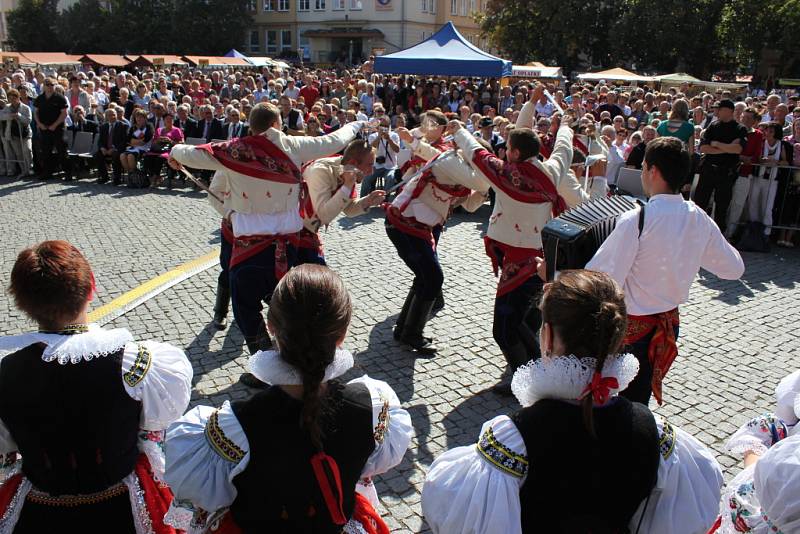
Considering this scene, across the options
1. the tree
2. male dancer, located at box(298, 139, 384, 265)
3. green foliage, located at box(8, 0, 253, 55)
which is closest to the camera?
male dancer, located at box(298, 139, 384, 265)

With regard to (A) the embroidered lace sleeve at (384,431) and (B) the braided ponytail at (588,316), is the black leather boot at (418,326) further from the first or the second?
(B) the braided ponytail at (588,316)

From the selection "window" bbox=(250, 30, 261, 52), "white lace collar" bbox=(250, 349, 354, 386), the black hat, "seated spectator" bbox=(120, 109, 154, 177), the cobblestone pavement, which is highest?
"window" bbox=(250, 30, 261, 52)

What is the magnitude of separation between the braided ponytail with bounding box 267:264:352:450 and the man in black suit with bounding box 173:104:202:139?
39.3ft

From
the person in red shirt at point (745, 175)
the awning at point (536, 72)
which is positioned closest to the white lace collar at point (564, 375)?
the person in red shirt at point (745, 175)

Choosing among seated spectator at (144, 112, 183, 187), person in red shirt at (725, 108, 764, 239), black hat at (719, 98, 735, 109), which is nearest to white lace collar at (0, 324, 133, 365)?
black hat at (719, 98, 735, 109)

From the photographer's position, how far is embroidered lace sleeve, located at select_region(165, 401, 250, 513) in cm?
192

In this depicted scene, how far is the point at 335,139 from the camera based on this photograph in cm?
496

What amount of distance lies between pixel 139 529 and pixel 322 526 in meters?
0.85

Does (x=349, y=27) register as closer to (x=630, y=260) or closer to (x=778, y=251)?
(x=778, y=251)

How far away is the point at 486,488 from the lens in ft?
5.94

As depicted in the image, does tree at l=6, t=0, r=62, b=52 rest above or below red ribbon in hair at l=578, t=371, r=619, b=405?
above

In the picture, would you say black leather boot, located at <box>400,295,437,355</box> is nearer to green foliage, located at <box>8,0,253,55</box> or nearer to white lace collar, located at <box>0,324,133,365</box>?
white lace collar, located at <box>0,324,133,365</box>

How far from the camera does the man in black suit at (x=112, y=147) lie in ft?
40.7

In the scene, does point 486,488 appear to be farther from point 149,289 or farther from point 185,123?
point 185,123
